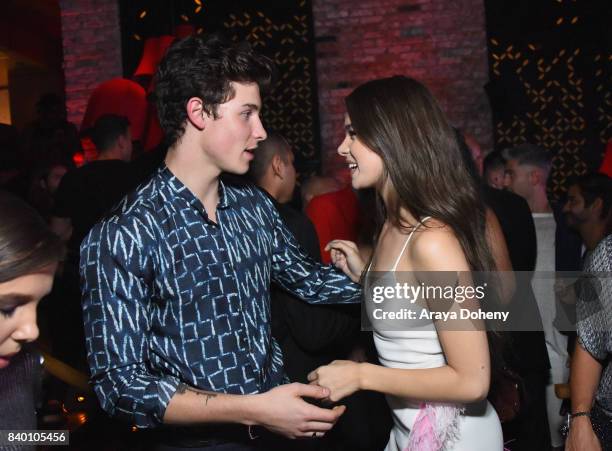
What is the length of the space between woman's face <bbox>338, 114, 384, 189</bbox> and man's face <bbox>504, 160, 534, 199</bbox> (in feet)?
8.21

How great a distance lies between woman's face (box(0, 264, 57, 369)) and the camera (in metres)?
1.32

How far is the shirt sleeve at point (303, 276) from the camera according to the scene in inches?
81.0

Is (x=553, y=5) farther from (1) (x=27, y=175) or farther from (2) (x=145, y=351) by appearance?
(2) (x=145, y=351)

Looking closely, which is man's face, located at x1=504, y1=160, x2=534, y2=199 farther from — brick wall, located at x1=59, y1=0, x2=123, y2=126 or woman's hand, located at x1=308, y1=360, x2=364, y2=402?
brick wall, located at x1=59, y1=0, x2=123, y2=126

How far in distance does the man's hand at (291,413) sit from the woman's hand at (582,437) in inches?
33.1

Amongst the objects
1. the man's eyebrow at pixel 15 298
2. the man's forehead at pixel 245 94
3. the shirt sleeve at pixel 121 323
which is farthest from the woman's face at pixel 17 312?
the man's forehead at pixel 245 94

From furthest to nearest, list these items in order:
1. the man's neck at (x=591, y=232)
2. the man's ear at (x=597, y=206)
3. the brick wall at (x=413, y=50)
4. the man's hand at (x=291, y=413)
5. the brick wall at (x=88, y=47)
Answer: the brick wall at (x=88, y=47)
the brick wall at (x=413, y=50)
the man's ear at (x=597, y=206)
the man's neck at (x=591, y=232)
the man's hand at (x=291, y=413)

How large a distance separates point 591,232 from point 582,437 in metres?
2.26

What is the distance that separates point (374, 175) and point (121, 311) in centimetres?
73

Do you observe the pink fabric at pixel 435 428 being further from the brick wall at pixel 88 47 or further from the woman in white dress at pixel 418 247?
the brick wall at pixel 88 47

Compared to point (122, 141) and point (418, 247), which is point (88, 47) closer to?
point (122, 141)

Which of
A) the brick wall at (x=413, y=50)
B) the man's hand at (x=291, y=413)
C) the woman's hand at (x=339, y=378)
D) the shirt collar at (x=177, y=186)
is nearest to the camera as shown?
the man's hand at (x=291, y=413)

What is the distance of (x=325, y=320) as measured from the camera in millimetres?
2234

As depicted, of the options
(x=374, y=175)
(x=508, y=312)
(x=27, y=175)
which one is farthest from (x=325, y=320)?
(x=27, y=175)
